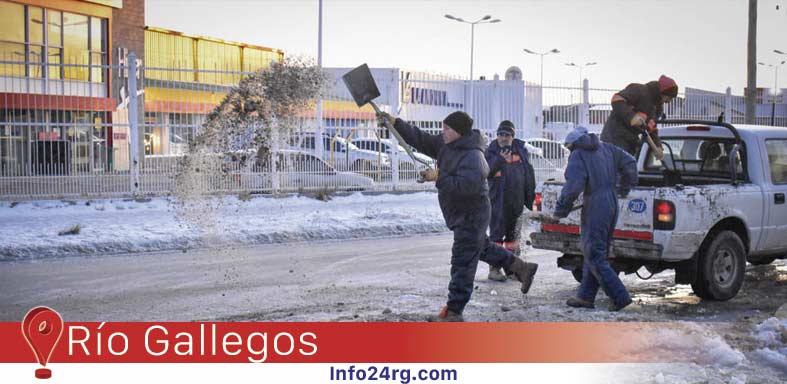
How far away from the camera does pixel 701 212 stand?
27.8 feet

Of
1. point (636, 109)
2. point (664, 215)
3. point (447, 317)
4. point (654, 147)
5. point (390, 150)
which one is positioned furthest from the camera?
point (390, 150)

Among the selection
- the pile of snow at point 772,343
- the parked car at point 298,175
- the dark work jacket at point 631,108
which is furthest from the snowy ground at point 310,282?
the parked car at point 298,175

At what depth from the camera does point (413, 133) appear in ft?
26.0

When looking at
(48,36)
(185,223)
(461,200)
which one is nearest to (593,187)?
(461,200)

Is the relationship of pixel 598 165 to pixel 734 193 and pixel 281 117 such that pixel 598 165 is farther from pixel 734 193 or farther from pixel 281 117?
pixel 281 117

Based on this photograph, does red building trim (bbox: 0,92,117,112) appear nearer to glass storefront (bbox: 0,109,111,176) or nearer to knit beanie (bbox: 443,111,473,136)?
glass storefront (bbox: 0,109,111,176)

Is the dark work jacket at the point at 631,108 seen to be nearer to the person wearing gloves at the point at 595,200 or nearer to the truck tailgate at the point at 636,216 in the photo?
the truck tailgate at the point at 636,216

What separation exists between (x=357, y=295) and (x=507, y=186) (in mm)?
2333

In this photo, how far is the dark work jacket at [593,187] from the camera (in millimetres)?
8008

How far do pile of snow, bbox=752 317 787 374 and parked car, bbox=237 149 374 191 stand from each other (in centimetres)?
1234

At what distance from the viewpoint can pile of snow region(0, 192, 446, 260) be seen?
12977 mm

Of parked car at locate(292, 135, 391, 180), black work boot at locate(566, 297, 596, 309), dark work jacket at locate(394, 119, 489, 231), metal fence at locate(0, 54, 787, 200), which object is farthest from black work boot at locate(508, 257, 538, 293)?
→ parked car at locate(292, 135, 391, 180)

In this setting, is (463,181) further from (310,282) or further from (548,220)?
(310,282)

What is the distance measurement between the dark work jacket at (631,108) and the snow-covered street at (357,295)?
5.13 feet
